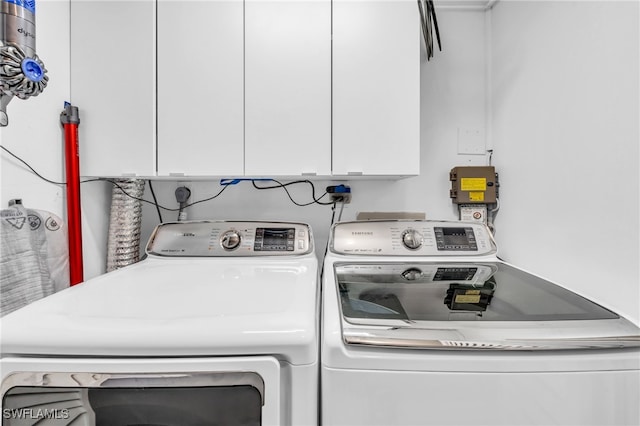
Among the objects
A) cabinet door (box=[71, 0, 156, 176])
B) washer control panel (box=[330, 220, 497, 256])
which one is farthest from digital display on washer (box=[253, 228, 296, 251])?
cabinet door (box=[71, 0, 156, 176])

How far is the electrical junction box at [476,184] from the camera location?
5.55 ft

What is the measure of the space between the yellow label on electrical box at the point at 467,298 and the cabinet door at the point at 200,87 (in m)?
0.95

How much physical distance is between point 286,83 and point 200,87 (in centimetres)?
36

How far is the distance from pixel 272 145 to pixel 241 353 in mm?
919

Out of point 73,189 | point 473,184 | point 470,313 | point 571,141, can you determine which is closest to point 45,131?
point 73,189

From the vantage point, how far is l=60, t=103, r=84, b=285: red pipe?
1.31 metres

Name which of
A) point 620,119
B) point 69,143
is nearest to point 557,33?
point 620,119

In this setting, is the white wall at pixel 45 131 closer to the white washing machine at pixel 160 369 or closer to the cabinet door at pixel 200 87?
the cabinet door at pixel 200 87

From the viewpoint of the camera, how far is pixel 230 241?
1353 mm

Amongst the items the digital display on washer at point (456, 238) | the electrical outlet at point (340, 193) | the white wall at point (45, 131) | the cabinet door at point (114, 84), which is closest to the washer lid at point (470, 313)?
the digital display on washer at point (456, 238)

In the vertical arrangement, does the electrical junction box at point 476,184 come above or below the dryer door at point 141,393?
above

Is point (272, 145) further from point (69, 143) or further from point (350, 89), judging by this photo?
point (69, 143)

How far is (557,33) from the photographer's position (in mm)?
1322

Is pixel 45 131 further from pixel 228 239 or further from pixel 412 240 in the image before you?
pixel 412 240
